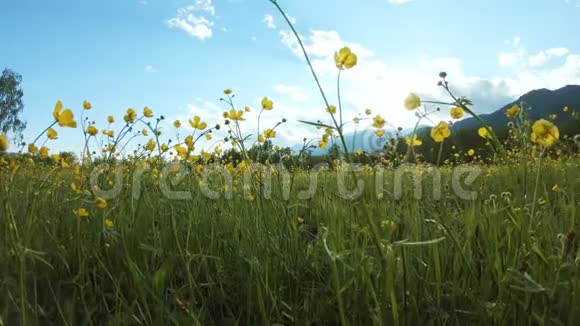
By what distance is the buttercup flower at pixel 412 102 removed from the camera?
1239mm

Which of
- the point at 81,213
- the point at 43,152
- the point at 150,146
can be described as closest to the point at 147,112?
the point at 150,146

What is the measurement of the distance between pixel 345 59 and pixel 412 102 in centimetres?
23

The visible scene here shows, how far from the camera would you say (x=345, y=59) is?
3.97 ft

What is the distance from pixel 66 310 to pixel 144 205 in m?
0.99

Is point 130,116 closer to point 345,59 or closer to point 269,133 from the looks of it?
point 269,133

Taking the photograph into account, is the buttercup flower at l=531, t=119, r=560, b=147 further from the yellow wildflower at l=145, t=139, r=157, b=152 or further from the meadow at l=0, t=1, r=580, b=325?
the yellow wildflower at l=145, t=139, r=157, b=152

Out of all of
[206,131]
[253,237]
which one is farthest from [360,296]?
[206,131]

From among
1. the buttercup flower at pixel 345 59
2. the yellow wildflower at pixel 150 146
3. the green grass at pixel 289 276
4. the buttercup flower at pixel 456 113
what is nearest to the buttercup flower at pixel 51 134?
the green grass at pixel 289 276

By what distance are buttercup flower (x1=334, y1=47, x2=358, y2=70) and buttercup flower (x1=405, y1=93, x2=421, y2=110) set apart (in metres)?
0.19

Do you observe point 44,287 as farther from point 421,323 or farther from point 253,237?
point 421,323

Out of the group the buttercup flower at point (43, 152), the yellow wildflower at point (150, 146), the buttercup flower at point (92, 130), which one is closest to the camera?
the buttercup flower at point (43, 152)

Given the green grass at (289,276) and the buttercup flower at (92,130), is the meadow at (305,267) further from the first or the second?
the buttercup flower at (92,130)

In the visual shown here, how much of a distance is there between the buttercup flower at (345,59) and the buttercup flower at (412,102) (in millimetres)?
191

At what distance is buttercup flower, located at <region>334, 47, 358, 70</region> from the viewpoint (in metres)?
1.20
